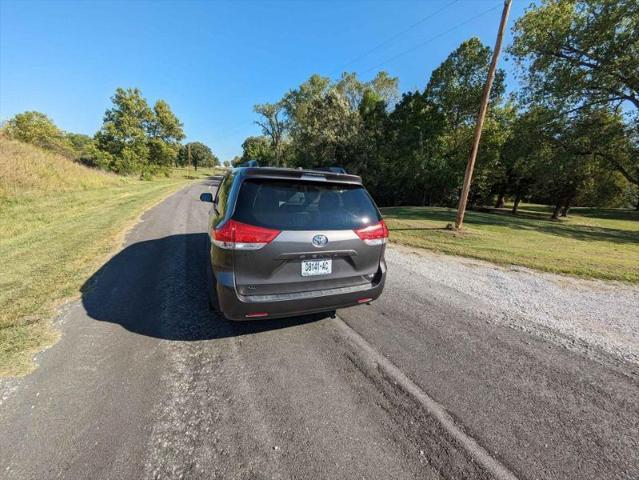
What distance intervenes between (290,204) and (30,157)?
914 inches

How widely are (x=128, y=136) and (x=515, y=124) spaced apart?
44758 mm

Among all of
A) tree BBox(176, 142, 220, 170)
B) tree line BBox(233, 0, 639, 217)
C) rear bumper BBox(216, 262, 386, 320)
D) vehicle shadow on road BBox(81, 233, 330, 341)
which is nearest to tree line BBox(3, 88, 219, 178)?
tree line BBox(233, 0, 639, 217)

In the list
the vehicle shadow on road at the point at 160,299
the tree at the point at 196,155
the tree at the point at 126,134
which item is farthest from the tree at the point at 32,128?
the vehicle shadow on road at the point at 160,299

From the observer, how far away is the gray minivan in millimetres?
2600

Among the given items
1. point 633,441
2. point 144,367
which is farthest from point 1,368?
point 633,441

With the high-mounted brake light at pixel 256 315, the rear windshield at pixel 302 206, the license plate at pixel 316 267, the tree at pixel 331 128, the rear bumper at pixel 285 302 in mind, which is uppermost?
the tree at pixel 331 128

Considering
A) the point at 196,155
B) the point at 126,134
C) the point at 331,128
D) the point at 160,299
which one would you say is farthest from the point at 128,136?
the point at 196,155

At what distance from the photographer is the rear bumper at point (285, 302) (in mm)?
2615

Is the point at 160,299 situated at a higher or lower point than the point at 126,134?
lower

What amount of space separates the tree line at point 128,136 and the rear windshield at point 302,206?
1564 inches

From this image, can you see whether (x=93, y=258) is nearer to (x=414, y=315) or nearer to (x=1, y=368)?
(x=1, y=368)

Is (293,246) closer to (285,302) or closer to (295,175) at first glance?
(285,302)

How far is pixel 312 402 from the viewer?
2244mm

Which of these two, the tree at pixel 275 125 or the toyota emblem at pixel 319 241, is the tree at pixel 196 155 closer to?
the tree at pixel 275 125
